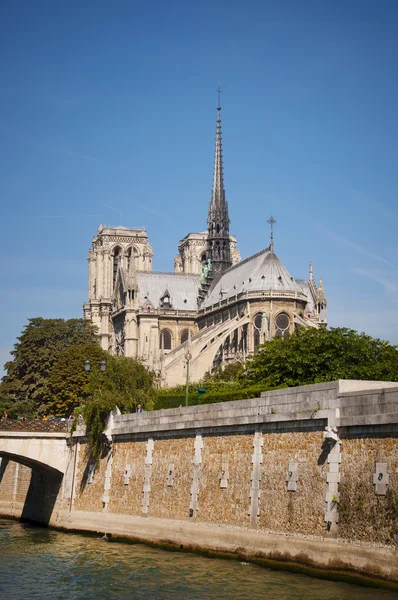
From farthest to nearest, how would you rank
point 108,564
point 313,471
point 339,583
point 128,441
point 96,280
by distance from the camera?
point 96,280, point 128,441, point 108,564, point 313,471, point 339,583

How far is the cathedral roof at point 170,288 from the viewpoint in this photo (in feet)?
403

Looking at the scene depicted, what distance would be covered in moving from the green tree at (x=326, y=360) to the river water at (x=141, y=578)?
1468cm

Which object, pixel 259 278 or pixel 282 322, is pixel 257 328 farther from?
pixel 259 278

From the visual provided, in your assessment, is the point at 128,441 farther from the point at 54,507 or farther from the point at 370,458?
the point at 370,458

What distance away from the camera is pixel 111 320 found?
129 meters

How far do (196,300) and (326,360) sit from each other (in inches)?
2922

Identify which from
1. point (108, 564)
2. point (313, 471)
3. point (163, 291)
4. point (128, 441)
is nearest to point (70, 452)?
point (128, 441)

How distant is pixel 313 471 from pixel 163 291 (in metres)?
96.6

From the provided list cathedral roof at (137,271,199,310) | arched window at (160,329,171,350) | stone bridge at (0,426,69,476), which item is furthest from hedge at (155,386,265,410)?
cathedral roof at (137,271,199,310)

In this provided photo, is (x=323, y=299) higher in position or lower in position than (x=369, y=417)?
higher

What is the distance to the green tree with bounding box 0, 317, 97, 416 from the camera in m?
82.1

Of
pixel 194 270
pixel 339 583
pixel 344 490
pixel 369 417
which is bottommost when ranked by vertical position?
pixel 339 583

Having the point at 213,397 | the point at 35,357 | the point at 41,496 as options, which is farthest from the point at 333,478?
the point at 35,357

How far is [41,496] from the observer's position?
50.8 m
